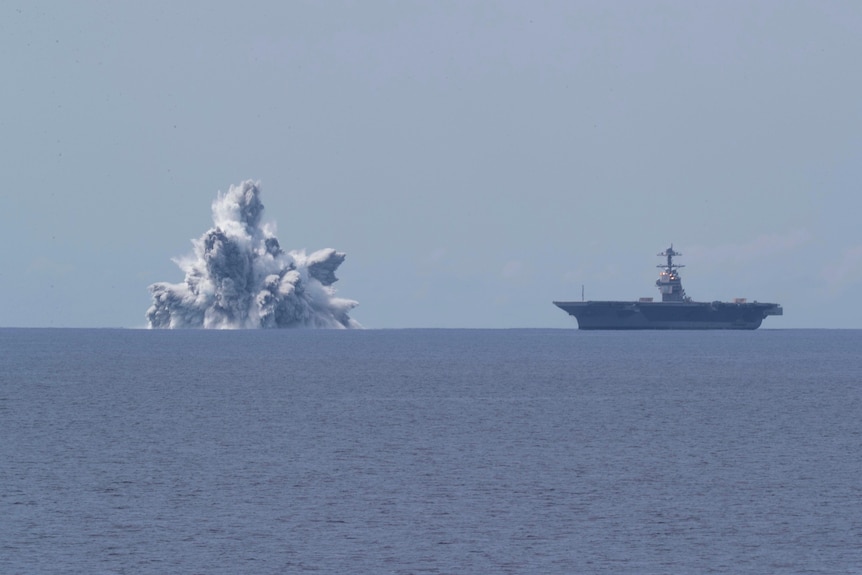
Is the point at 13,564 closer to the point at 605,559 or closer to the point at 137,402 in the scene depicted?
the point at 605,559

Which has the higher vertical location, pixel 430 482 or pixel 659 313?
pixel 659 313

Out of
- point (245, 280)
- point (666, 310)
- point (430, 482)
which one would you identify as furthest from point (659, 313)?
point (430, 482)

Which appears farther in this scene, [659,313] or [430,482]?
[659,313]

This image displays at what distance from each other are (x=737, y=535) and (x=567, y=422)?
23832 millimetres

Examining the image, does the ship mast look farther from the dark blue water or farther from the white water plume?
the dark blue water

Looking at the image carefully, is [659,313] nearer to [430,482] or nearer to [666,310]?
[666,310]

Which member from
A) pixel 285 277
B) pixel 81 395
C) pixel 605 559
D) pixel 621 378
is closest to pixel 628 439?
pixel 605 559

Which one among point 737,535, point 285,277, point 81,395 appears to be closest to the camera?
point 737,535

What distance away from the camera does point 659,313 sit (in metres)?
168

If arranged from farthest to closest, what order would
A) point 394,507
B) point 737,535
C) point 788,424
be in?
1. point 788,424
2. point 394,507
3. point 737,535

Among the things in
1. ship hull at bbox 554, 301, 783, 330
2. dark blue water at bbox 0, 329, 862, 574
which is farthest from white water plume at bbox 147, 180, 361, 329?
dark blue water at bbox 0, 329, 862, 574

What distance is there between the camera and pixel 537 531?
26750 millimetres

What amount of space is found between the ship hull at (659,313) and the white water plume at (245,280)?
34904mm

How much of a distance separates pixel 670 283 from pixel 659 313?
16.6ft
